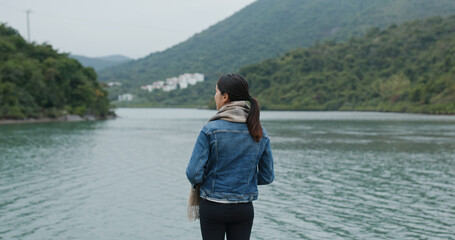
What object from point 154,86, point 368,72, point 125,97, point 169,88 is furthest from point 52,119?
point 154,86

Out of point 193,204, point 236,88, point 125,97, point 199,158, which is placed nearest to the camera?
point 199,158

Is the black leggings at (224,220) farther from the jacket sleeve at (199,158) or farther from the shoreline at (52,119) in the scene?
the shoreline at (52,119)

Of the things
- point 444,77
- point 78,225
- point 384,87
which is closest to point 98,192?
point 78,225

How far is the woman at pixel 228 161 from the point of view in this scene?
10.3 ft

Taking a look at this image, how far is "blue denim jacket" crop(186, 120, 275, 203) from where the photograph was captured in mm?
3143

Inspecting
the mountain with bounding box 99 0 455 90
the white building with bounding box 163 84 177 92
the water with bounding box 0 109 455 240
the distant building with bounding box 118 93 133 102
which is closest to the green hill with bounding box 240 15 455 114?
the white building with bounding box 163 84 177 92

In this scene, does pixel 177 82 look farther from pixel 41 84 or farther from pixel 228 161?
pixel 228 161

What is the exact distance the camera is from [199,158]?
3146 millimetres

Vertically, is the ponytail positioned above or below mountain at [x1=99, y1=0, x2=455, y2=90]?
below

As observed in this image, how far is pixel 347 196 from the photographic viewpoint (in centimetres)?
1132

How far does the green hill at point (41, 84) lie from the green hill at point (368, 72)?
2062 inches

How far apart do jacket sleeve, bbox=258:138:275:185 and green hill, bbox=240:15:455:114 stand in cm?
8664

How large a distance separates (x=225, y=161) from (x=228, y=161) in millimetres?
21

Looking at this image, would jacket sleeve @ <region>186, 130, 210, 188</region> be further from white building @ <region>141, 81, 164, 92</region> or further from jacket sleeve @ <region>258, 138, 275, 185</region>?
white building @ <region>141, 81, 164, 92</region>
